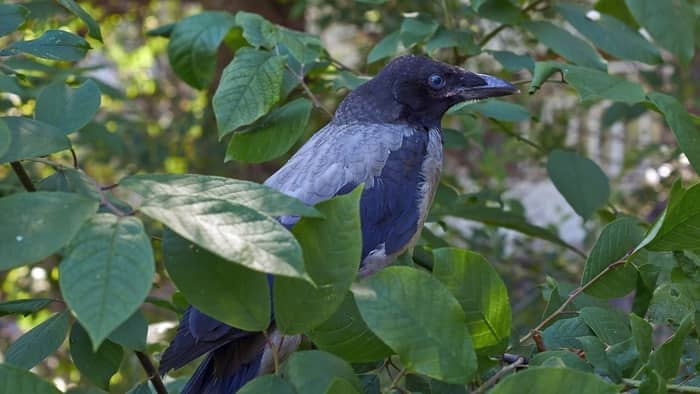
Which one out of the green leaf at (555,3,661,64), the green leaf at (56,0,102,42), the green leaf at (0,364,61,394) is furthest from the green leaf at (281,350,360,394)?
the green leaf at (555,3,661,64)

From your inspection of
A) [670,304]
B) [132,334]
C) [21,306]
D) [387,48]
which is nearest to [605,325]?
[670,304]

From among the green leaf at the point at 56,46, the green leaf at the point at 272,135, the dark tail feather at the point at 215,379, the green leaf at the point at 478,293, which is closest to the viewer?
the green leaf at the point at 478,293

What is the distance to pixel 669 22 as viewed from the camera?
6.34 ft

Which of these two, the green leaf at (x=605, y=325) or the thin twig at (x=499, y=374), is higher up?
the thin twig at (x=499, y=374)

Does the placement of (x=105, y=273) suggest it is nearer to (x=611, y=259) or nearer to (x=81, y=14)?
(x=611, y=259)

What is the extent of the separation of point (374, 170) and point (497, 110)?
0.96 feet

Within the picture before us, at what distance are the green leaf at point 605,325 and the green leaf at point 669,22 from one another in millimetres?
875

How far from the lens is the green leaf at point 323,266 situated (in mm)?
977

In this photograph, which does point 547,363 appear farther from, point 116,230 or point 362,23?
point 362,23

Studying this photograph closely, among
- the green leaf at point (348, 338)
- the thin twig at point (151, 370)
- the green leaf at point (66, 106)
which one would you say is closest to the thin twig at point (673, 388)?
the green leaf at point (348, 338)

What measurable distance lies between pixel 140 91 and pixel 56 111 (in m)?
4.60

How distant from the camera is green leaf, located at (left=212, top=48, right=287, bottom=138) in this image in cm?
168

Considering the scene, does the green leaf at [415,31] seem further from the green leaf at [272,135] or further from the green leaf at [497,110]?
the green leaf at [272,135]

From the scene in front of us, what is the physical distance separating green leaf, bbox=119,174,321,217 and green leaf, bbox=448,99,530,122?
44.7 inches
